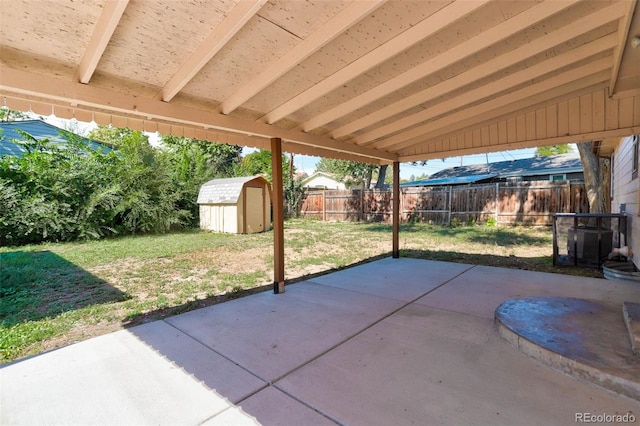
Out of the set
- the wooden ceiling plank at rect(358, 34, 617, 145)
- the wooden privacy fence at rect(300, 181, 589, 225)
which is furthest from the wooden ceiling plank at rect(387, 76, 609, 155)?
the wooden privacy fence at rect(300, 181, 589, 225)

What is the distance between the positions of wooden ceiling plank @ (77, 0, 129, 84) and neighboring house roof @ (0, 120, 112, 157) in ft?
31.3

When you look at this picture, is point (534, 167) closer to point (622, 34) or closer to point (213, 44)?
point (622, 34)

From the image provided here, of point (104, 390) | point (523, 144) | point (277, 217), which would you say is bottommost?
point (104, 390)

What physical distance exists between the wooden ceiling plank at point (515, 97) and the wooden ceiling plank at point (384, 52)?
209 centimetres

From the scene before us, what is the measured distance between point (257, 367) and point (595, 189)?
29.5ft

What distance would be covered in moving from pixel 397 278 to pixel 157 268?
14.8ft

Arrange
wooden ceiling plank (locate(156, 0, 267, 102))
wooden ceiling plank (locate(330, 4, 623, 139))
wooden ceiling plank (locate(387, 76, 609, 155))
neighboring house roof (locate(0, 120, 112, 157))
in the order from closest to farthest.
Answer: wooden ceiling plank (locate(156, 0, 267, 102)) < wooden ceiling plank (locate(330, 4, 623, 139)) < wooden ceiling plank (locate(387, 76, 609, 155)) < neighboring house roof (locate(0, 120, 112, 157))

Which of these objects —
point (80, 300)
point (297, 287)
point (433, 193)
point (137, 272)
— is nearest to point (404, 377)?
point (297, 287)

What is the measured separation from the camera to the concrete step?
2114 mm

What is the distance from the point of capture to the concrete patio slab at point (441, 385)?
68.3 inches

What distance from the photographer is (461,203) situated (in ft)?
43.1

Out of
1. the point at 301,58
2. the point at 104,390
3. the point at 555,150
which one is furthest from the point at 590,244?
the point at 555,150

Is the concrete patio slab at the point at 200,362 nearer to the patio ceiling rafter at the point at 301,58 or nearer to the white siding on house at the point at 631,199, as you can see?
the patio ceiling rafter at the point at 301,58

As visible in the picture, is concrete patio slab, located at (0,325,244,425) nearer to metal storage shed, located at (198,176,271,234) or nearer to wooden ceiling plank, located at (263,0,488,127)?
wooden ceiling plank, located at (263,0,488,127)
